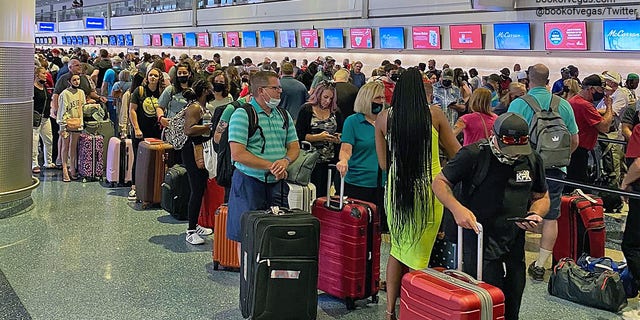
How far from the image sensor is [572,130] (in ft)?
17.2

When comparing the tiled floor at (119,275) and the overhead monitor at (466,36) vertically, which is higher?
the overhead monitor at (466,36)

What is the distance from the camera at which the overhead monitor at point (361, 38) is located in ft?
58.6

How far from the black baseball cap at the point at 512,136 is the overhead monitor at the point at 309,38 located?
17.1 meters

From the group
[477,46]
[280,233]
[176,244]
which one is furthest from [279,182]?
[477,46]

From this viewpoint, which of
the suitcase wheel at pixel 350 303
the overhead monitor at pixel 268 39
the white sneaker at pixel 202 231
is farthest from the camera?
the overhead monitor at pixel 268 39

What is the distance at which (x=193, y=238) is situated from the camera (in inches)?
236

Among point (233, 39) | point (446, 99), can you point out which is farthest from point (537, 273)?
point (233, 39)

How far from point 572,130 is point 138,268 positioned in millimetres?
3472

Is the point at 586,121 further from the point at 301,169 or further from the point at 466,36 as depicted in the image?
the point at 466,36

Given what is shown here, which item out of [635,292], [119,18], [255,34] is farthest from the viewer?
[119,18]

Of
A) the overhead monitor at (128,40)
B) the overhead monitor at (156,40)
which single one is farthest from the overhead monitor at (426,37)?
the overhead monitor at (128,40)

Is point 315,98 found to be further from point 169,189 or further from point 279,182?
point 169,189

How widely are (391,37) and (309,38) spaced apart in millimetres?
3709

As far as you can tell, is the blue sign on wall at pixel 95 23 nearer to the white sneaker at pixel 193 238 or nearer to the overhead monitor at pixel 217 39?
the overhead monitor at pixel 217 39
